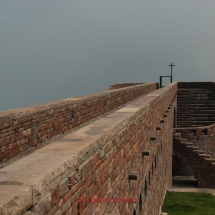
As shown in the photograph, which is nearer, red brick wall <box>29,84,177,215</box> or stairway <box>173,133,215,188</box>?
red brick wall <box>29,84,177,215</box>

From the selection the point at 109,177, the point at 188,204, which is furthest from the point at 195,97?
the point at 109,177

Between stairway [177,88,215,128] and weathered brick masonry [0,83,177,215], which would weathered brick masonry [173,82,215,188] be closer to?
stairway [177,88,215,128]

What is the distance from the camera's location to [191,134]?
56.6 ft

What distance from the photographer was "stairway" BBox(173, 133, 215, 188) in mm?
14891

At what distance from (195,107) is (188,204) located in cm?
1227

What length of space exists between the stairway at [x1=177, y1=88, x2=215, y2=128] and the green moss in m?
9.51

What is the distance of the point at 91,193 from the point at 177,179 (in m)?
14.8

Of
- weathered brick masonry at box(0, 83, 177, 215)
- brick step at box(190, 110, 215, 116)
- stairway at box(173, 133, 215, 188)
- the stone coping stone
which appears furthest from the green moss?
brick step at box(190, 110, 215, 116)

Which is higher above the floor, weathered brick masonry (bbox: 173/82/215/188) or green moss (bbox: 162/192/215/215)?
weathered brick masonry (bbox: 173/82/215/188)

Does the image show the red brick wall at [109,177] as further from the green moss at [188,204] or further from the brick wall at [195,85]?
the brick wall at [195,85]

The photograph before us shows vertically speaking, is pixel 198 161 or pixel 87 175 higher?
pixel 87 175

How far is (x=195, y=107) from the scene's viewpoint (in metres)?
22.9

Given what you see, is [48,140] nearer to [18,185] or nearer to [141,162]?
[141,162]

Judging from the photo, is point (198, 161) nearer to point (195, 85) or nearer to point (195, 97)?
point (195, 97)
